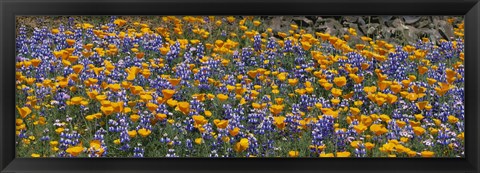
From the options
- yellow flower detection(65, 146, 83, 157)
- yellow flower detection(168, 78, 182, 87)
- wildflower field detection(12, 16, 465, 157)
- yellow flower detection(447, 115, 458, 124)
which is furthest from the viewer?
yellow flower detection(168, 78, 182, 87)

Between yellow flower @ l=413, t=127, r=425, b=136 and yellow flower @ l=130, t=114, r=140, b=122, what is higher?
yellow flower @ l=130, t=114, r=140, b=122

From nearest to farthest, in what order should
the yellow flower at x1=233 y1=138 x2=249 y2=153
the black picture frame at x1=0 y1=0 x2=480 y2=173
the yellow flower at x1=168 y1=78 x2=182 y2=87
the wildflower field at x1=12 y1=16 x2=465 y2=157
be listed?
the black picture frame at x1=0 y1=0 x2=480 y2=173, the yellow flower at x1=233 y1=138 x2=249 y2=153, the wildflower field at x1=12 y1=16 x2=465 y2=157, the yellow flower at x1=168 y1=78 x2=182 y2=87

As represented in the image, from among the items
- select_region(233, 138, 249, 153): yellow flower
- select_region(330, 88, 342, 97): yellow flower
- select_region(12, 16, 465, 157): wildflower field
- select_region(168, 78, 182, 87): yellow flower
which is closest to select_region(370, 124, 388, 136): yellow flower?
select_region(12, 16, 465, 157): wildflower field

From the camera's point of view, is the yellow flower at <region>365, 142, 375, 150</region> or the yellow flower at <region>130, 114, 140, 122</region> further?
the yellow flower at <region>130, 114, 140, 122</region>

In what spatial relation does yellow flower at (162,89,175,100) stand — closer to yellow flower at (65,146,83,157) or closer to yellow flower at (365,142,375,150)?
yellow flower at (65,146,83,157)

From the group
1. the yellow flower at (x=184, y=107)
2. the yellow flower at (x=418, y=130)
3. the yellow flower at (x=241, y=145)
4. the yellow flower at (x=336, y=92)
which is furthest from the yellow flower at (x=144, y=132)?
the yellow flower at (x=418, y=130)
